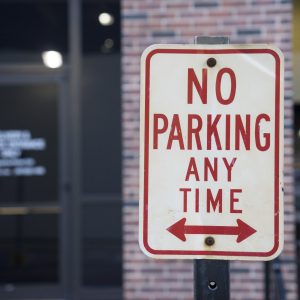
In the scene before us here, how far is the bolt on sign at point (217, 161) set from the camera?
2516mm

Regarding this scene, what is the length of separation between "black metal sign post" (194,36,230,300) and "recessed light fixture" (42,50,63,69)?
4532 mm

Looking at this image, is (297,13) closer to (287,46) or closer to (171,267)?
(287,46)

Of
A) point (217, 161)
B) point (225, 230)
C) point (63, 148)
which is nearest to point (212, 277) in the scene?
point (225, 230)

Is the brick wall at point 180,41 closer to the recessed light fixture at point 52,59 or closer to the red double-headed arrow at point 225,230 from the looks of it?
the recessed light fixture at point 52,59

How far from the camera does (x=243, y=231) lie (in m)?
2.52

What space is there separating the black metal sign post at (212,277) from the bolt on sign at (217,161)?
39 millimetres

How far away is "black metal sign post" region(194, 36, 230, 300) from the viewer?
254 centimetres

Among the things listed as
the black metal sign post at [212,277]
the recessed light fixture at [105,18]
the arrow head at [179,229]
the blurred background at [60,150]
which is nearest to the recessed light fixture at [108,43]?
the blurred background at [60,150]

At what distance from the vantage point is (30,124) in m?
6.97

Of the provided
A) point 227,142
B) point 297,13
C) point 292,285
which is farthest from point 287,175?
point 227,142

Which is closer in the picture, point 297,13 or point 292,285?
point 292,285

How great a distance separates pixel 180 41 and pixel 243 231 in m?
4.11

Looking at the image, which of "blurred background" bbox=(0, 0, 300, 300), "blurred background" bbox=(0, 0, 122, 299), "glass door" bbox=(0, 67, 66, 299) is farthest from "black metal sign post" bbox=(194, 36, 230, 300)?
"glass door" bbox=(0, 67, 66, 299)

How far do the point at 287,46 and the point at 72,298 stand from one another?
314 cm
